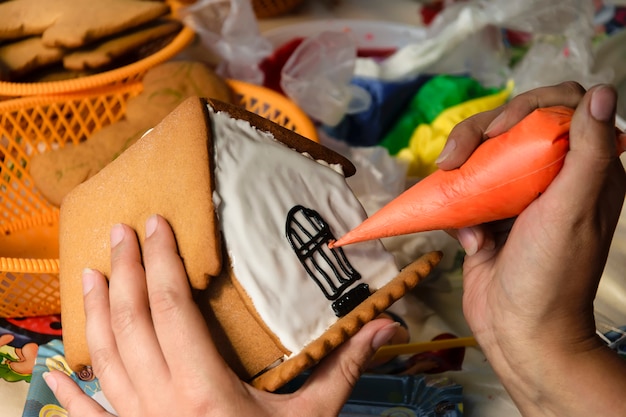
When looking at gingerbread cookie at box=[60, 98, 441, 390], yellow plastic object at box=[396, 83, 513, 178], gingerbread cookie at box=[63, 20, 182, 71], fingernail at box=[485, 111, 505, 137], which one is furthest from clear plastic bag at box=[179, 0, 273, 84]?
fingernail at box=[485, 111, 505, 137]

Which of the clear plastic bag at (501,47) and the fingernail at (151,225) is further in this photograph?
the clear plastic bag at (501,47)

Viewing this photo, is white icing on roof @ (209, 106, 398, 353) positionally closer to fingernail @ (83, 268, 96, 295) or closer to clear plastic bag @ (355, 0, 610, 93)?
fingernail @ (83, 268, 96, 295)

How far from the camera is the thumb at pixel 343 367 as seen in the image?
0.51m

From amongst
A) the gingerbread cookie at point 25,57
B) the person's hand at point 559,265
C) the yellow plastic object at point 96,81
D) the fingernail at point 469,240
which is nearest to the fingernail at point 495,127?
the person's hand at point 559,265

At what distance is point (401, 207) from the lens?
0.52 meters

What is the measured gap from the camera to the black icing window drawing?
1.75ft

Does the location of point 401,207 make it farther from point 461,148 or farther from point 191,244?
point 191,244

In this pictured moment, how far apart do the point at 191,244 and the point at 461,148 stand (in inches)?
9.2

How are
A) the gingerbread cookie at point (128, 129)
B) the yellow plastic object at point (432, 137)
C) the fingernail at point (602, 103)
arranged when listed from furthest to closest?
the yellow plastic object at point (432, 137), the gingerbread cookie at point (128, 129), the fingernail at point (602, 103)

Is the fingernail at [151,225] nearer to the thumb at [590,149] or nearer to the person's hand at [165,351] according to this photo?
the person's hand at [165,351]

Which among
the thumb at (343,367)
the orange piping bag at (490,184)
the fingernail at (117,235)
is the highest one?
the fingernail at (117,235)

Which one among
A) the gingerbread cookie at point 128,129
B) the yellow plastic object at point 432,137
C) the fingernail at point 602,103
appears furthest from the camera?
the yellow plastic object at point 432,137

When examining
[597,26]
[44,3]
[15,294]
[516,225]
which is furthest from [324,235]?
[597,26]

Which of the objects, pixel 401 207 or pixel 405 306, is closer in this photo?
pixel 401 207
